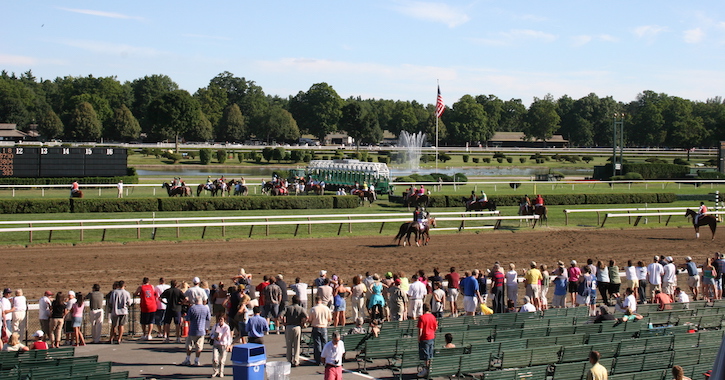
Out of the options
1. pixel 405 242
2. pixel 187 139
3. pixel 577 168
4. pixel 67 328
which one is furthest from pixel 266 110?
pixel 67 328

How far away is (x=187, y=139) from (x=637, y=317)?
91172 mm

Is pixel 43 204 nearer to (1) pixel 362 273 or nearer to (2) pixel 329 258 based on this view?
(2) pixel 329 258

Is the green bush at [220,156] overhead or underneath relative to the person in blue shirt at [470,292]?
overhead

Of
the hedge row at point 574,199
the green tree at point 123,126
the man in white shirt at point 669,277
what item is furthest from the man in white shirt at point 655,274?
the green tree at point 123,126

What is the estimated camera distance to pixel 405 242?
2017 centimetres

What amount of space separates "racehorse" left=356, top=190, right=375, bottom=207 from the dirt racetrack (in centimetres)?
849

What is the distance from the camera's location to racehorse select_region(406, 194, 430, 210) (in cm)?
2848

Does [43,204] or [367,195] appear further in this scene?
[367,195]

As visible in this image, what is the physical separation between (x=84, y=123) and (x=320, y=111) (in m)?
34.5

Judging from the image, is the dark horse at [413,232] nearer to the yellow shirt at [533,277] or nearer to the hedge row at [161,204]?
the yellow shirt at [533,277]

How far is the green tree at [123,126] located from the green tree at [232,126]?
13.4 metres

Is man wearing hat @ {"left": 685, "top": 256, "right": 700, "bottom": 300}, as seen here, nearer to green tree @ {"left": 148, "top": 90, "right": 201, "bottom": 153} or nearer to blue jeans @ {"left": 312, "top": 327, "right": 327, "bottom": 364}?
blue jeans @ {"left": 312, "top": 327, "right": 327, "bottom": 364}

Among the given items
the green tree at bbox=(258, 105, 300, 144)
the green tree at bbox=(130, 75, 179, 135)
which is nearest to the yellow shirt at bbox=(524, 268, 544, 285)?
the green tree at bbox=(258, 105, 300, 144)

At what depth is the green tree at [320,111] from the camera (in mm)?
103938
